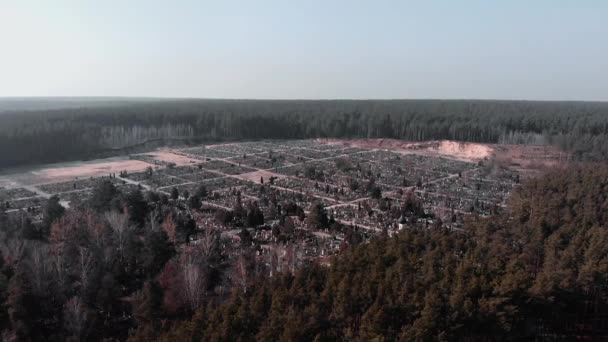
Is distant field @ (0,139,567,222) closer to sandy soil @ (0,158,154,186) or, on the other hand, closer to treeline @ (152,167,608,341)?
sandy soil @ (0,158,154,186)

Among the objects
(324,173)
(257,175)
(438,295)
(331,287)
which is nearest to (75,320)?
(331,287)

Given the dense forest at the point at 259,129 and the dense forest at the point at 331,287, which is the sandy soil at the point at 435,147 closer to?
the dense forest at the point at 259,129

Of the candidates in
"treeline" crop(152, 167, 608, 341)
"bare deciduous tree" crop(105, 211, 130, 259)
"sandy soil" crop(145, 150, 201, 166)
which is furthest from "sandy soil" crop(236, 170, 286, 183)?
"treeline" crop(152, 167, 608, 341)

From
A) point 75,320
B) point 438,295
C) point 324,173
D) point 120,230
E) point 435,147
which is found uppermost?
point 435,147

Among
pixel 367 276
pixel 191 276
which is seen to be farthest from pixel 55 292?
pixel 367 276

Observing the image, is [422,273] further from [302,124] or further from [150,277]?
[302,124]

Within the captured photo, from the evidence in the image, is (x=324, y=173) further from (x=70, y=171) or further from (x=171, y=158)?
(x=70, y=171)
